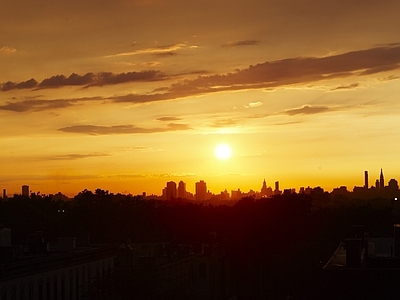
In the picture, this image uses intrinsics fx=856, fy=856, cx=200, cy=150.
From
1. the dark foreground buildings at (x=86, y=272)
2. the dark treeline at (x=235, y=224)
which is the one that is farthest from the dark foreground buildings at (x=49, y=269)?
the dark treeline at (x=235, y=224)

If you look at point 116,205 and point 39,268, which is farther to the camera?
point 116,205

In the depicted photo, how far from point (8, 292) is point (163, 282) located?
68.0 feet

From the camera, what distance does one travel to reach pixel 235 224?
14338cm

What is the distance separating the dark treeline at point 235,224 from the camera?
11594 cm

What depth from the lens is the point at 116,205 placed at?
156 meters

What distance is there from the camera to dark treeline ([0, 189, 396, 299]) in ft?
380

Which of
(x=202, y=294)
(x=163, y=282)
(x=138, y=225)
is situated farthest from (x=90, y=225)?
(x=163, y=282)

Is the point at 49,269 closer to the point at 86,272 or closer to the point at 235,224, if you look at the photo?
the point at 86,272

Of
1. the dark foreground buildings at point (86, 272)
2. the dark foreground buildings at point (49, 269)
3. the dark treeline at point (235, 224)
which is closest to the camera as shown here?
the dark foreground buildings at point (49, 269)

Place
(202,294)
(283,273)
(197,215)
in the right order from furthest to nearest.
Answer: (197,215)
(283,273)
(202,294)

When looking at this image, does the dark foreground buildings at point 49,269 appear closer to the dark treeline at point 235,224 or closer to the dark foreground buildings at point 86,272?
the dark foreground buildings at point 86,272

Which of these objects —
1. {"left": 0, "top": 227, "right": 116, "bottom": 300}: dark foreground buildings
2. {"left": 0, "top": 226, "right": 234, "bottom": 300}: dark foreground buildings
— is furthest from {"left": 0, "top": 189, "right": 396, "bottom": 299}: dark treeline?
{"left": 0, "top": 227, "right": 116, "bottom": 300}: dark foreground buildings

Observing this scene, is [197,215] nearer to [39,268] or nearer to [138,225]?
[138,225]

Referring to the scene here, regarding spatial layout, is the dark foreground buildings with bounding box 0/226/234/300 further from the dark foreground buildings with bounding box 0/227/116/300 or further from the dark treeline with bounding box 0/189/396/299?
the dark treeline with bounding box 0/189/396/299
